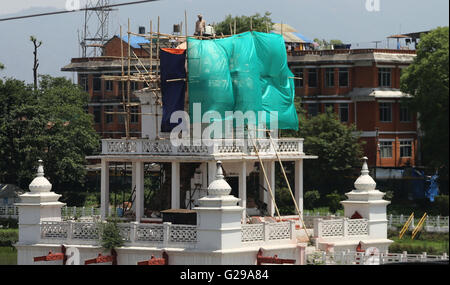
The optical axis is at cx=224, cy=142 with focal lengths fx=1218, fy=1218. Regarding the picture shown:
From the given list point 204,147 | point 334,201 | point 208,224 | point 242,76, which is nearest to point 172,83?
point 242,76

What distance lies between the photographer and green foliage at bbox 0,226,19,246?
44.6 meters

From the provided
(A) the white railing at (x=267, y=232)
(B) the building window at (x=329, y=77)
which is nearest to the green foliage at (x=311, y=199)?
(B) the building window at (x=329, y=77)

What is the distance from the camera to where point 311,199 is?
167 ft

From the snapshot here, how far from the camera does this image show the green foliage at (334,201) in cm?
4950

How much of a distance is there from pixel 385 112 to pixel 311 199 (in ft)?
22.8

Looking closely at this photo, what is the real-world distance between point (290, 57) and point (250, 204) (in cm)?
2321

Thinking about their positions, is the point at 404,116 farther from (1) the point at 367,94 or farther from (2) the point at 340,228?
(2) the point at 340,228

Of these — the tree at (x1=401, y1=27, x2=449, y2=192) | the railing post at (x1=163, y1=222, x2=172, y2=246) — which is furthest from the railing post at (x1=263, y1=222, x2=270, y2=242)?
the tree at (x1=401, y1=27, x2=449, y2=192)

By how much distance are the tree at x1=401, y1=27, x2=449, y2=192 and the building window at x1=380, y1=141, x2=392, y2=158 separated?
389 inches

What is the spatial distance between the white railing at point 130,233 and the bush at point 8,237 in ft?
34.8

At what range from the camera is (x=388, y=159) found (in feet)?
182

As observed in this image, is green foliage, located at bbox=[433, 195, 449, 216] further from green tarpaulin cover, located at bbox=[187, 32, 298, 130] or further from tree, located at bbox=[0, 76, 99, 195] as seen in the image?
tree, located at bbox=[0, 76, 99, 195]

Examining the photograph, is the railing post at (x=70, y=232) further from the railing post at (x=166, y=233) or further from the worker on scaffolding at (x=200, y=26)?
the worker on scaffolding at (x=200, y=26)
